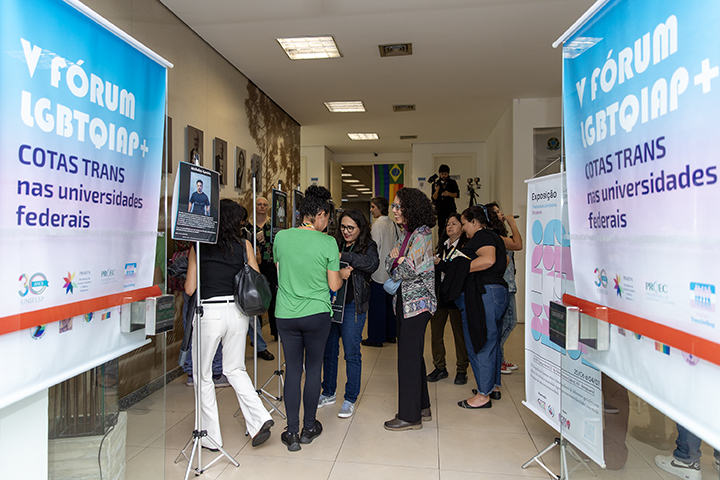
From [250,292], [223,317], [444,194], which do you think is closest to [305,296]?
[250,292]

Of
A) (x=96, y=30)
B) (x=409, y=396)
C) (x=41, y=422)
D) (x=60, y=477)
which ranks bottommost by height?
(x=409, y=396)

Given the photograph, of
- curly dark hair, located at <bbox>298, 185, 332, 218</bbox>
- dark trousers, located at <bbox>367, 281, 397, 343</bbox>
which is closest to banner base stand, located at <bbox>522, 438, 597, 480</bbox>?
curly dark hair, located at <bbox>298, 185, 332, 218</bbox>

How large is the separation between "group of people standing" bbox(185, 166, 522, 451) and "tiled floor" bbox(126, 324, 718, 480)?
126 mm

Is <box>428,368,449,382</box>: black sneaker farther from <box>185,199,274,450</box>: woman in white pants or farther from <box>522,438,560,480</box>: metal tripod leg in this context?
<box>185,199,274,450</box>: woman in white pants

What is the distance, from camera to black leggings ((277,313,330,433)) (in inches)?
113

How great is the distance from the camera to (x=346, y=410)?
3.53m

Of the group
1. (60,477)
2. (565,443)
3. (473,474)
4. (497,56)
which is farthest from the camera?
(497,56)

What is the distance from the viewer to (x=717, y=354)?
105cm

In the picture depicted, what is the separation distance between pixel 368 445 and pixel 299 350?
802 millimetres

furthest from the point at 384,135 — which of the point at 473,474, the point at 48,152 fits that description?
the point at 48,152

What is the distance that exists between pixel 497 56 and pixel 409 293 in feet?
12.2

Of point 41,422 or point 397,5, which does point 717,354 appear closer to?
point 41,422

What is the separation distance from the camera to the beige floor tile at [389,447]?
285cm

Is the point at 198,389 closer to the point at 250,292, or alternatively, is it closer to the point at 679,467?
the point at 250,292
